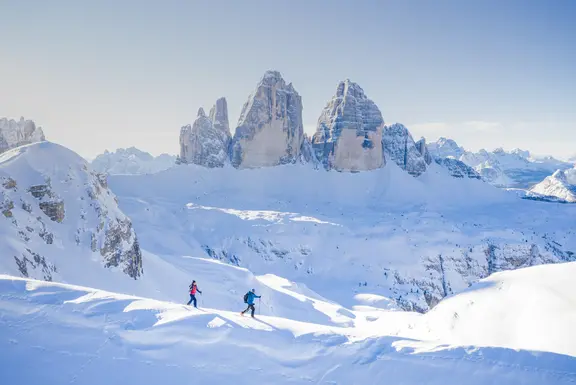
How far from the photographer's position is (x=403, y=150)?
106 m

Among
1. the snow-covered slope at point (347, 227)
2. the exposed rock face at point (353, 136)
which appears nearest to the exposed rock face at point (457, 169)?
the snow-covered slope at point (347, 227)

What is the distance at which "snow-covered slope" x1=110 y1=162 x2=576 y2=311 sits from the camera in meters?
58.2

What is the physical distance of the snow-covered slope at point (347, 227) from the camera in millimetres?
58219

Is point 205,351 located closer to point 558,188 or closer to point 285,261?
point 285,261

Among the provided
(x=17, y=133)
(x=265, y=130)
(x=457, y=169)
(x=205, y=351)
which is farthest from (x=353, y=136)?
(x=205, y=351)

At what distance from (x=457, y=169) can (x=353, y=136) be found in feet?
114

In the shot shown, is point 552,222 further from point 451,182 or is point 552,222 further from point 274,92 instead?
point 274,92

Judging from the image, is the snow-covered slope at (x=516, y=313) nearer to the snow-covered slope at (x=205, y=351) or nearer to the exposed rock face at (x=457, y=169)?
the snow-covered slope at (x=205, y=351)

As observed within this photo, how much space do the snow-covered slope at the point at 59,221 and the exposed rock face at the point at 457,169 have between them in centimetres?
9983

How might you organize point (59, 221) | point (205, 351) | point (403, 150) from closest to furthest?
1. point (205, 351)
2. point (59, 221)
3. point (403, 150)

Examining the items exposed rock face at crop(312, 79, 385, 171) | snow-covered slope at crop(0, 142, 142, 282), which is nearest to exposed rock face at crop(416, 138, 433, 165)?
exposed rock face at crop(312, 79, 385, 171)

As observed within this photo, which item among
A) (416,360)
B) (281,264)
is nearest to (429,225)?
(281,264)

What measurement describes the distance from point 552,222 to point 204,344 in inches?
3484

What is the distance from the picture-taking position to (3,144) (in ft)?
218
